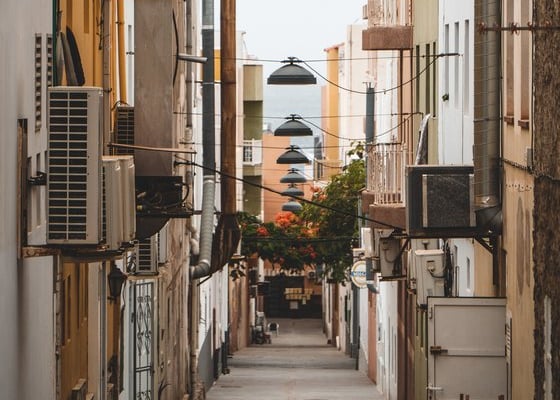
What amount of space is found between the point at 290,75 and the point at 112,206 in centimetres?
1703

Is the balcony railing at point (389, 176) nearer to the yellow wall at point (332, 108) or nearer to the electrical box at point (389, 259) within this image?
the electrical box at point (389, 259)

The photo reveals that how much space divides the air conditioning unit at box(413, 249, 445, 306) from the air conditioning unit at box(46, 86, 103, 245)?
10.7 meters

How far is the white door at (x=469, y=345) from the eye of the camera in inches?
683

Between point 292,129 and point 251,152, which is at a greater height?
point 251,152

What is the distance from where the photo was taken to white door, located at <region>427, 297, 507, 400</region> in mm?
17344

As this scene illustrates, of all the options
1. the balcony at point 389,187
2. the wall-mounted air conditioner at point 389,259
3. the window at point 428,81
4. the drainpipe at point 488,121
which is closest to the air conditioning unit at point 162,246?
the balcony at point 389,187

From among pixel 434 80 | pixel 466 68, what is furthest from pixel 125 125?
pixel 434 80

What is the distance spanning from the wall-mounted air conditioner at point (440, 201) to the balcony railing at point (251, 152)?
40186mm

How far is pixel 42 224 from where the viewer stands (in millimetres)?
14570

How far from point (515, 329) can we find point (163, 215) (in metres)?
4.32

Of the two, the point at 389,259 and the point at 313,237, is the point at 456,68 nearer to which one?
the point at 389,259

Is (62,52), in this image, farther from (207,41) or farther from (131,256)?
(207,41)

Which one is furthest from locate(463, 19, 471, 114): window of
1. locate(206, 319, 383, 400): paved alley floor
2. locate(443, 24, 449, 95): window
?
locate(206, 319, 383, 400): paved alley floor

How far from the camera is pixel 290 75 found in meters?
30.5
